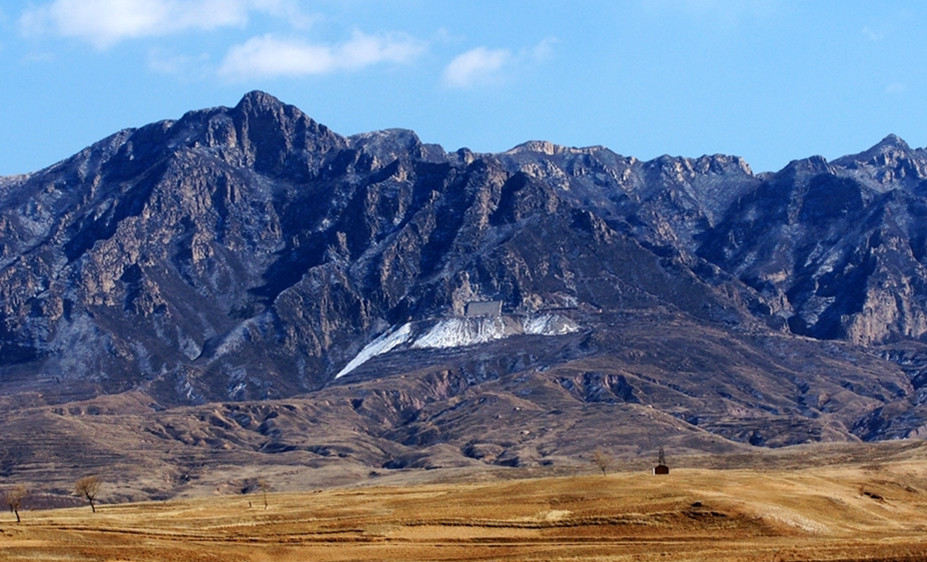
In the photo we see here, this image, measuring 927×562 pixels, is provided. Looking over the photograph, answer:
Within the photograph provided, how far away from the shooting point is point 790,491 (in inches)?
7411

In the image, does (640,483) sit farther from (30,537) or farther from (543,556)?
(30,537)

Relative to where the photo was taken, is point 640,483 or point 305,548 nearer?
point 305,548

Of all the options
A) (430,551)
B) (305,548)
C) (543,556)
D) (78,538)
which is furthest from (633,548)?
(78,538)

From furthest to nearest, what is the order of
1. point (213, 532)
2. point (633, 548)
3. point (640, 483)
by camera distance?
point (640, 483) → point (213, 532) → point (633, 548)

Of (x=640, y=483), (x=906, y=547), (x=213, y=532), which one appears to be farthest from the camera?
(x=640, y=483)

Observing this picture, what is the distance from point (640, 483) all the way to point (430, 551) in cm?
4923

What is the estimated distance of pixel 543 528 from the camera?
160000 mm

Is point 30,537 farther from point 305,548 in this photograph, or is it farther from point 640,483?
point 640,483

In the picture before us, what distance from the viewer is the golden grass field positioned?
140 meters

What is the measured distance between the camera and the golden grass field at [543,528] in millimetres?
140250

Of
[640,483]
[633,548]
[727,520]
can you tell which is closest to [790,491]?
[640,483]

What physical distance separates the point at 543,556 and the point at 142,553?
37777 millimetres

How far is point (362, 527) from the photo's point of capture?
161500 mm

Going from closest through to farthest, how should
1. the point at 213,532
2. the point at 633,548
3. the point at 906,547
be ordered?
1. the point at 906,547
2. the point at 633,548
3. the point at 213,532
